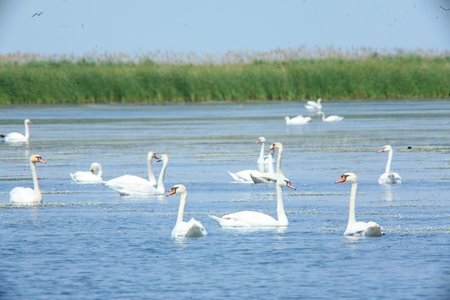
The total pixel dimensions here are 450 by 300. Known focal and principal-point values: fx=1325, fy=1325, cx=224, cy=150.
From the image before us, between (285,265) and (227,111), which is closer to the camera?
(285,265)

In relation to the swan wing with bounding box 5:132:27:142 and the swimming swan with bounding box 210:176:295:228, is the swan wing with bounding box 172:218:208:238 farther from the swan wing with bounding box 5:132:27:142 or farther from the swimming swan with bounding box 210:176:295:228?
the swan wing with bounding box 5:132:27:142

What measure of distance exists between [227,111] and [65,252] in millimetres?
27495

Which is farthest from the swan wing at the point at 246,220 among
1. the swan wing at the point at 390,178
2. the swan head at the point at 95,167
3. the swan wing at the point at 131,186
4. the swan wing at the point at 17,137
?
the swan wing at the point at 17,137

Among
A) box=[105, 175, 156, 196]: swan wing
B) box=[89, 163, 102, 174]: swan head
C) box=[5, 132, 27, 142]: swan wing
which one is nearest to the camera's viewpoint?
box=[105, 175, 156, 196]: swan wing

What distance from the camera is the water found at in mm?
10219

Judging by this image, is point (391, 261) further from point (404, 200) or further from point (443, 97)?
point (443, 97)

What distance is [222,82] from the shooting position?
42312 millimetres

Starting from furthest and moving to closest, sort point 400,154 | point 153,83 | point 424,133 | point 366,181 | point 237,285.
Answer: point 153,83, point 424,133, point 400,154, point 366,181, point 237,285

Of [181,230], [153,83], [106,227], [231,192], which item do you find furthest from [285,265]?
[153,83]

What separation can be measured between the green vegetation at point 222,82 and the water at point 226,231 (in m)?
13.3

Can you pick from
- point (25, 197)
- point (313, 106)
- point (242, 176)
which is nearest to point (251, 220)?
point (25, 197)

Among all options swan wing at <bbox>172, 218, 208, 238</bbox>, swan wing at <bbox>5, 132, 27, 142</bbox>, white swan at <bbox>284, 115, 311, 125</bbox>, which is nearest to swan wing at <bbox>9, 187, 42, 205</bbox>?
swan wing at <bbox>172, 218, 208, 238</bbox>

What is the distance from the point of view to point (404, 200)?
15727 millimetres

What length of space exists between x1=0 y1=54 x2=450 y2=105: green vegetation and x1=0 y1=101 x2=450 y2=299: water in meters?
13.3
